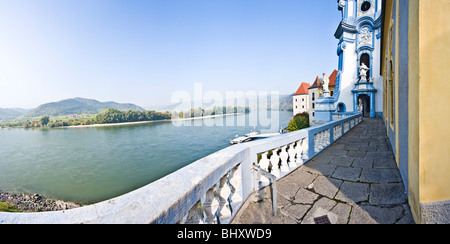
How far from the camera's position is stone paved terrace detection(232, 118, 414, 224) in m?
2.03

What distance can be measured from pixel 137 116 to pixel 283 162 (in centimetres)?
9458

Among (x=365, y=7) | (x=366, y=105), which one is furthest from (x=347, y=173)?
(x=365, y=7)

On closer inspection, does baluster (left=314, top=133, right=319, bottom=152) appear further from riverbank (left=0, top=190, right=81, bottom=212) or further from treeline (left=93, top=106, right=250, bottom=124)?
treeline (left=93, top=106, right=250, bottom=124)

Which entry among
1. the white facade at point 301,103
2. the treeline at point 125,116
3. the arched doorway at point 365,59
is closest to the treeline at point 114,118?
the treeline at point 125,116

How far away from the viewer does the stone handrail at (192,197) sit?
0.91 m

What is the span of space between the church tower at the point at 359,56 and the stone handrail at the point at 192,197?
2202cm

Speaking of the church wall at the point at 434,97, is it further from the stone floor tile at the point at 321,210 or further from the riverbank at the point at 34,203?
the riverbank at the point at 34,203

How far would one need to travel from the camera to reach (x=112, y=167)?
30344 mm

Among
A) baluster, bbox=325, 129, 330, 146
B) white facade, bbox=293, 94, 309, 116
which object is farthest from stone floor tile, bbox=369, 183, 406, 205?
white facade, bbox=293, 94, 309, 116

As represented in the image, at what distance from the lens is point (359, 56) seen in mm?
20875

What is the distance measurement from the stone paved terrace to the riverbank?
23.9 m

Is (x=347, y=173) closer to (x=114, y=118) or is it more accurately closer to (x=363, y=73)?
(x=363, y=73)
